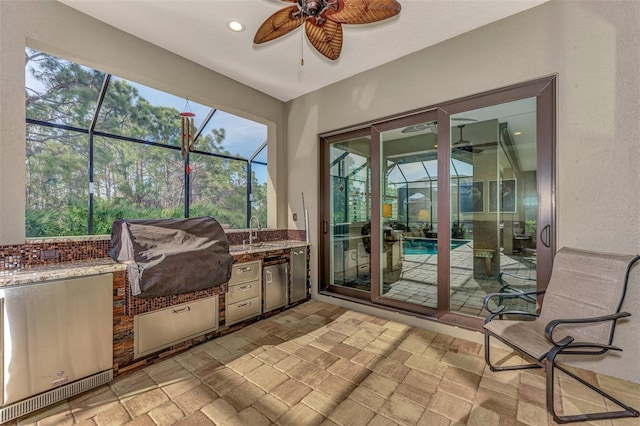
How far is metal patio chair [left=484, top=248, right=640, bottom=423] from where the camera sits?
170 centimetres

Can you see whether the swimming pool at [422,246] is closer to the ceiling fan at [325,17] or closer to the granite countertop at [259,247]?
the granite countertop at [259,247]

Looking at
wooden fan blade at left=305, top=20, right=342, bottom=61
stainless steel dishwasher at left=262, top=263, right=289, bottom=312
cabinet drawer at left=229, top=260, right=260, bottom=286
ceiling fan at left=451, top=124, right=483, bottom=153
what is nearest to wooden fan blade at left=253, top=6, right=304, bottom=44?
wooden fan blade at left=305, top=20, right=342, bottom=61

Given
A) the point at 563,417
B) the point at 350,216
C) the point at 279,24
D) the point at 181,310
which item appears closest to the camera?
the point at 563,417

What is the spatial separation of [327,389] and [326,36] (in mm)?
2817

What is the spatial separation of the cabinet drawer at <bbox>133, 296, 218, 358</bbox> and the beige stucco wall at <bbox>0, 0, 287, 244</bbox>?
4.00 ft

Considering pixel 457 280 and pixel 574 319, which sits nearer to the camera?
pixel 574 319

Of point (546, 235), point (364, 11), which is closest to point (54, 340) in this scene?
point (364, 11)

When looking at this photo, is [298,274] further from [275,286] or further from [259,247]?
[259,247]

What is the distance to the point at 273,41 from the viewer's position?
292 centimetres

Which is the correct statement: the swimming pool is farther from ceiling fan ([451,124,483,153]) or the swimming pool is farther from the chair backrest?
ceiling fan ([451,124,483,153])

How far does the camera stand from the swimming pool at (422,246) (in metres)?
2.96

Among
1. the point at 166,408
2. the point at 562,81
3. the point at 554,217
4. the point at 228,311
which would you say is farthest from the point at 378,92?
the point at 166,408

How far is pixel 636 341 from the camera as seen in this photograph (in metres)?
2.04

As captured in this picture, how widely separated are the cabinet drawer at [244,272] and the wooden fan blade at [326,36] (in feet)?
7.95
